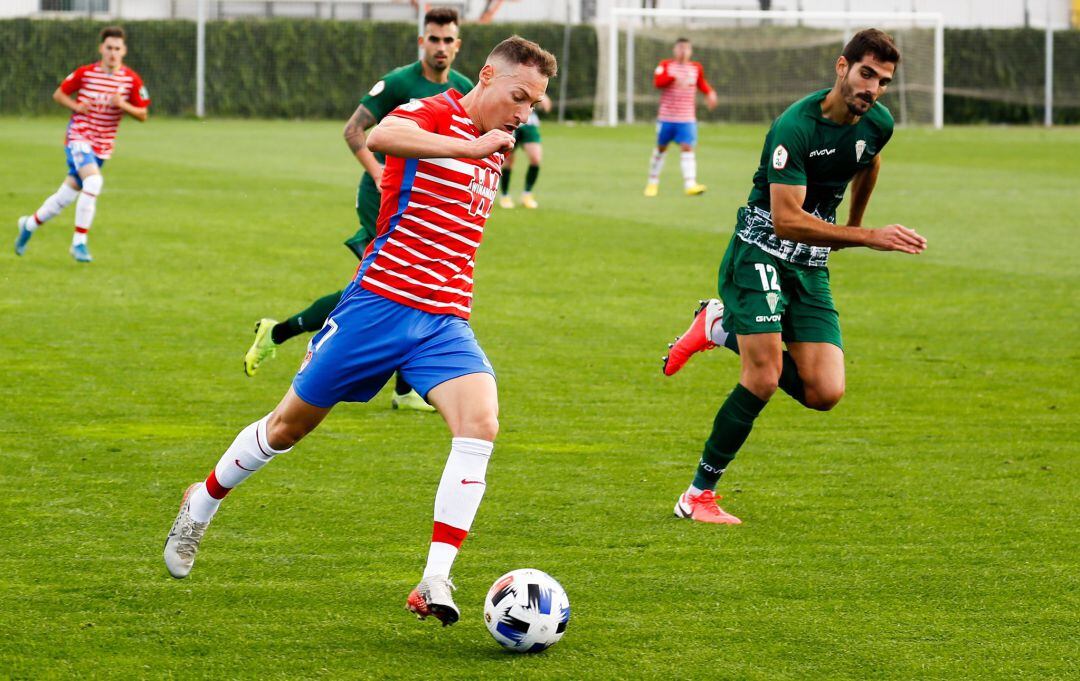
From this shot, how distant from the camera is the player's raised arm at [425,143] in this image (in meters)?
4.93

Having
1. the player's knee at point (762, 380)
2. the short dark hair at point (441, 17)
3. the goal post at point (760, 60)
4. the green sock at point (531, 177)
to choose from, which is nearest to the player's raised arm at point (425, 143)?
the player's knee at point (762, 380)

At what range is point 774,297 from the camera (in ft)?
21.6

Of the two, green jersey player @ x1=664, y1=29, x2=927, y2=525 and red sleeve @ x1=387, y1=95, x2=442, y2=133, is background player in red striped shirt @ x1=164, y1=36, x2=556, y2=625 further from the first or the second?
green jersey player @ x1=664, y1=29, x2=927, y2=525

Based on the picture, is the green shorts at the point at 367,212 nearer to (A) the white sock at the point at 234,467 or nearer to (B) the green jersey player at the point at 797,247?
(B) the green jersey player at the point at 797,247

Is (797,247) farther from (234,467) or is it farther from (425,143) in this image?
(234,467)

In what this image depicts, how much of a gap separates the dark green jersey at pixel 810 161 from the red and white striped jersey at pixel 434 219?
157 cm

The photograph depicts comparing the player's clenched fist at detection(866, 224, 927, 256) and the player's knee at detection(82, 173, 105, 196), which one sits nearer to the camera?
the player's clenched fist at detection(866, 224, 927, 256)

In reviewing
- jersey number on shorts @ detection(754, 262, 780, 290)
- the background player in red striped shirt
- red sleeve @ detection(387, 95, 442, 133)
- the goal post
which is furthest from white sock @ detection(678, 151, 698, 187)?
the goal post

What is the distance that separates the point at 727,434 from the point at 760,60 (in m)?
39.1

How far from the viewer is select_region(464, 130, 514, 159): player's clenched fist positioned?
490cm

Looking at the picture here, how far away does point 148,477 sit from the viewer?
7156mm

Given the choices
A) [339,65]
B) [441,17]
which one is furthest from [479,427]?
[339,65]

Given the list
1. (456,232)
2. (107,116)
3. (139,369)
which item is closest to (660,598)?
(456,232)

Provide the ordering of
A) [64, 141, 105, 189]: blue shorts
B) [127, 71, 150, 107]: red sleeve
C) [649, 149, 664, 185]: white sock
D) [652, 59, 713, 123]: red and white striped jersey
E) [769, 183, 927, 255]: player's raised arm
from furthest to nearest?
[652, 59, 713, 123]: red and white striped jersey
[649, 149, 664, 185]: white sock
[127, 71, 150, 107]: red sleeve
[64, 141, 105, 189]: blue shorts
[769, 183, 927, 255]: player's raised arm
